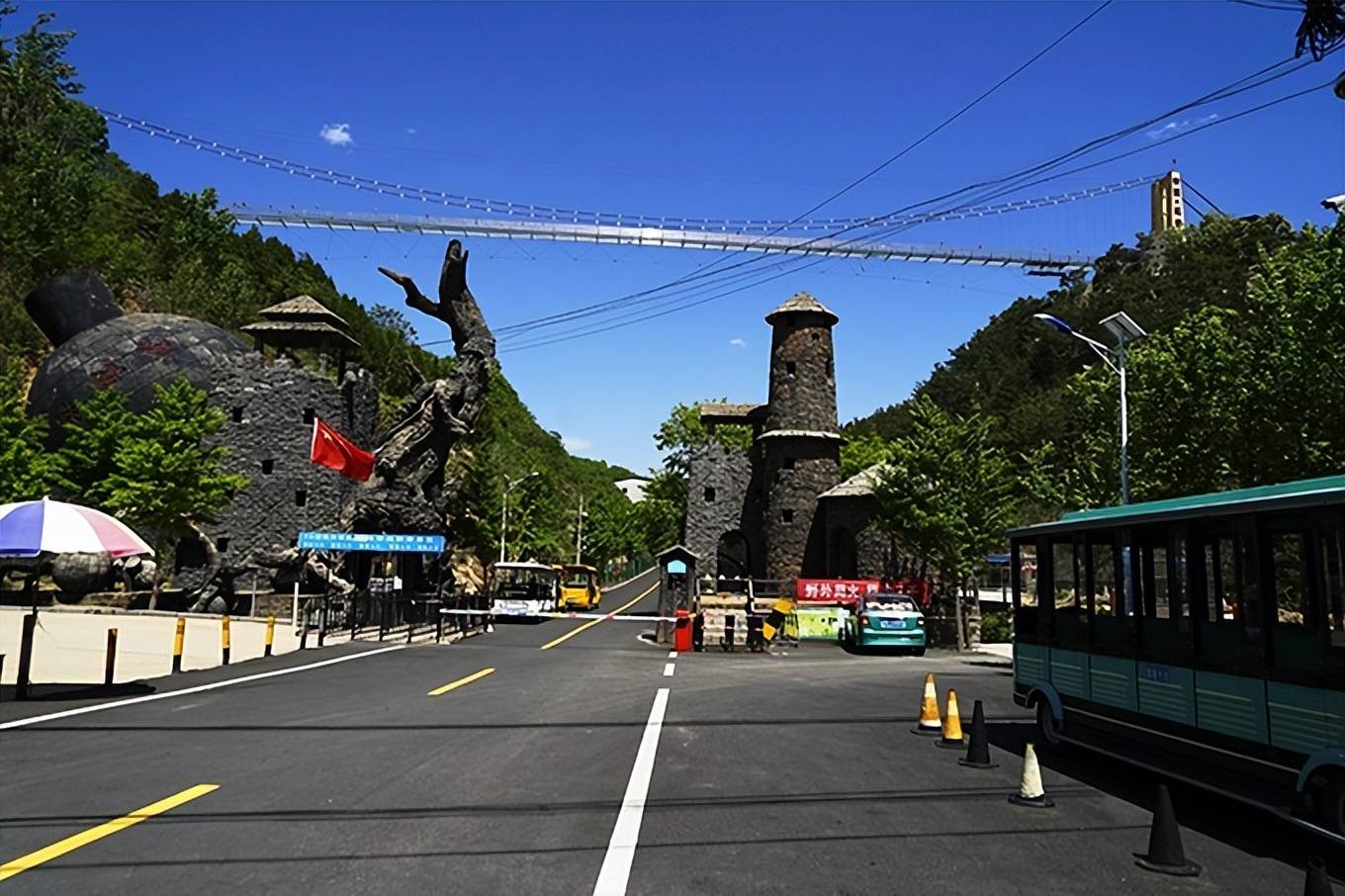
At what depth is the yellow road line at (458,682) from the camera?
50.8 ft

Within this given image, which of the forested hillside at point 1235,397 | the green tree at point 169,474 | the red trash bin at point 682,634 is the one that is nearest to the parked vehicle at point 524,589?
the green tree at point 169,474

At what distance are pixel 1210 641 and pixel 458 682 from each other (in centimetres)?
1264

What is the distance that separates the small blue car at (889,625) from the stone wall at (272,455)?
94.7 feet

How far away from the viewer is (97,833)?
22.1 feet

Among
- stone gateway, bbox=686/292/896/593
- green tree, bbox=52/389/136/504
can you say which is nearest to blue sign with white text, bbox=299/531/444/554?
green tree, bbox=52/389/136/504

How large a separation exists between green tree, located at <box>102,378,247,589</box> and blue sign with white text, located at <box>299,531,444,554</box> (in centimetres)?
876

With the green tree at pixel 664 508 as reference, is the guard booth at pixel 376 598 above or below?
below

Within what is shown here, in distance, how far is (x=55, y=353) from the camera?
45281 millimetres

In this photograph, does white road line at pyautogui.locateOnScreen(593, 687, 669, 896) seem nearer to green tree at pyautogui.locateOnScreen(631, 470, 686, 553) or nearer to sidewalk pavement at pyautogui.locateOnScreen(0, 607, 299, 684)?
sidewalk pavement at pyautogui.locateOnScreen(0, 607, 299, 684)

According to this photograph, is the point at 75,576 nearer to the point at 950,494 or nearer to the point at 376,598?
the point at 376,598

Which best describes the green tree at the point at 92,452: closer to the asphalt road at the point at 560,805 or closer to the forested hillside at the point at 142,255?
the forested hillside at the point at 142,255

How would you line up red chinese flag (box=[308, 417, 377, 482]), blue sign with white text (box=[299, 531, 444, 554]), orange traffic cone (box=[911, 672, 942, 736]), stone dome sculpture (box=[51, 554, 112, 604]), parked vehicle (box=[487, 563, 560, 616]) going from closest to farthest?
1. orange traffic cone (box=[911, 672, 942, 736])
2. blue sign with white text (box=[299, 531, 444, 554])
3. red chinese flag (box=[308, 417, 377, 482])
4. stone dome sculpture (box=[51, 554, 112, 604])
5. parked vehicle (box=[487, 563, 560, 616])

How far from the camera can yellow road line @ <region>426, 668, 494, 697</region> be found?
1548cm

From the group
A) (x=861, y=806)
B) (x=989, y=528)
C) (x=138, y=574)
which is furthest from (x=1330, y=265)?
(x=138, y=574)
